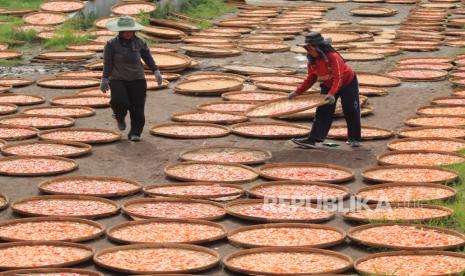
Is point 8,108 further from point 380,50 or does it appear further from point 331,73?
point 380,50

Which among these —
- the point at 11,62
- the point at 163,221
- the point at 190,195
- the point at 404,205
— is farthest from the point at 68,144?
the point at 11,62

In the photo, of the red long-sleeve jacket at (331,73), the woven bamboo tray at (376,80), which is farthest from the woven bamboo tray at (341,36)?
the red long-sleeve jacket at (331,73)

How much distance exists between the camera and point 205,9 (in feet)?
77.5

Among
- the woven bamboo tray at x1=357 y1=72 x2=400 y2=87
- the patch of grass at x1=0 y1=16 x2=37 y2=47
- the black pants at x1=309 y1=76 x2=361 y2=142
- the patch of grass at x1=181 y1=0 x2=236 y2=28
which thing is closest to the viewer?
the black pants at x1=309 y1=76 x2=361 y2=142

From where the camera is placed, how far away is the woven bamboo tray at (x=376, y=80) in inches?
590

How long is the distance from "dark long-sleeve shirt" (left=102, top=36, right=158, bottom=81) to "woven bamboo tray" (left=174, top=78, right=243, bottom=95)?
2.55 metres

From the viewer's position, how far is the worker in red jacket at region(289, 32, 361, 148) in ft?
36.4

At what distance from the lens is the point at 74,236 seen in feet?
27.7

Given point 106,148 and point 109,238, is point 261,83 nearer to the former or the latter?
point 106,148

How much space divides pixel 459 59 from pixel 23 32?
6.95m

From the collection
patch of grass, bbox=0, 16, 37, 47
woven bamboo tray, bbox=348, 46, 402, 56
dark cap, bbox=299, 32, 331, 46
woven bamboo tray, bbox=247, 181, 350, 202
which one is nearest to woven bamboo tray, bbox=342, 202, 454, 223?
woven bamboo tray, bbox=247, 181, 350, 202

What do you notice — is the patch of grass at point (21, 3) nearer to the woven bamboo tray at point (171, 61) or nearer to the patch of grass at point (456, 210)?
the woven bamboo tray at point (171, 61)

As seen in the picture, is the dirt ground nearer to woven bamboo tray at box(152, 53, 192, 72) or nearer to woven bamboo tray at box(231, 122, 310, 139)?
woven bamboo tray at box(231, 122, 310, 139)

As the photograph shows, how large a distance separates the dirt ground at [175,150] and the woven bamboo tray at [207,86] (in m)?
0.11
